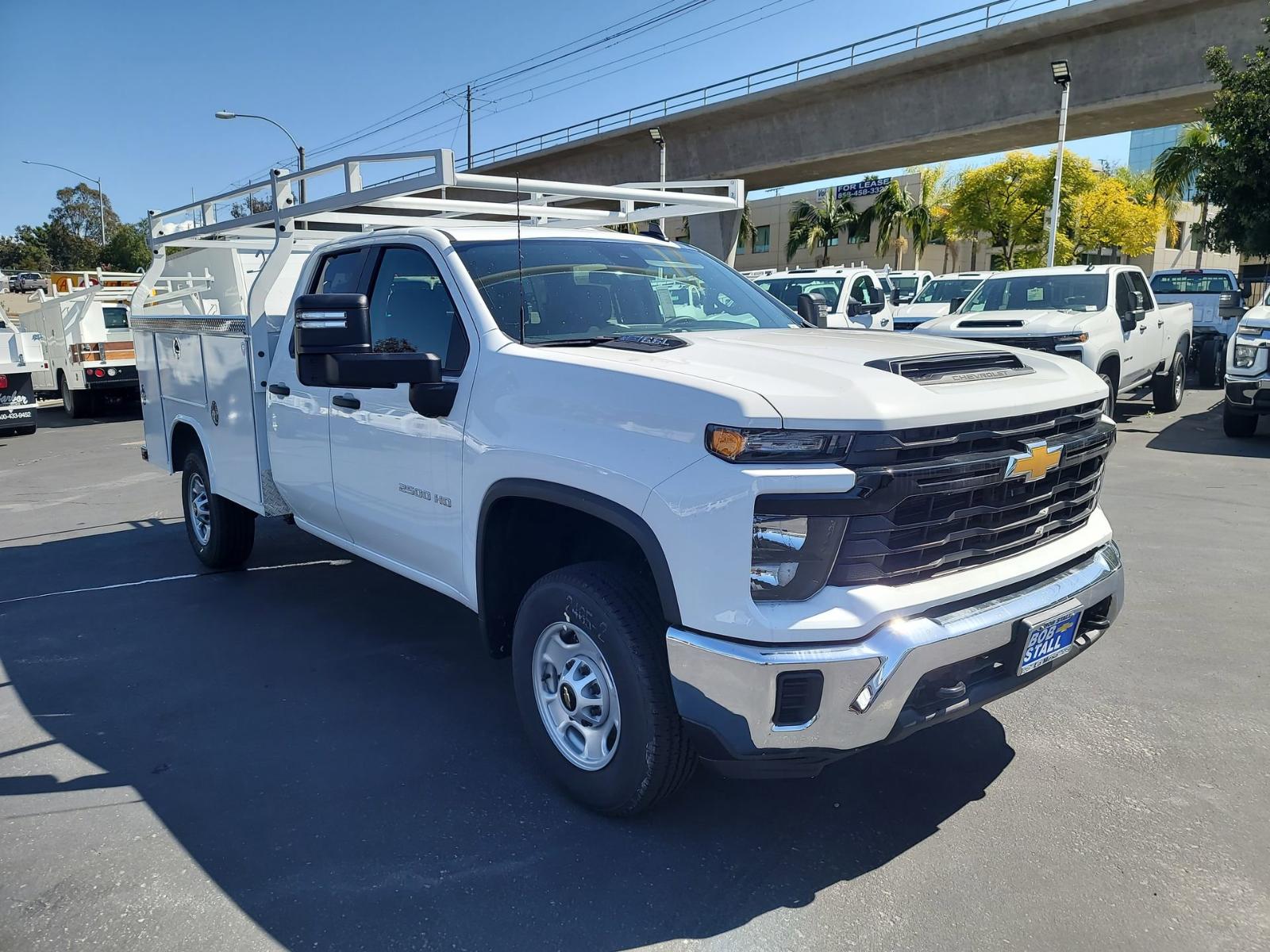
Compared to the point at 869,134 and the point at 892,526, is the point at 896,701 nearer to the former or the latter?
the point at 892,526

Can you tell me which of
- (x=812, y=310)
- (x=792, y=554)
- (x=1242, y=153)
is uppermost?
(x=1242, y=153)

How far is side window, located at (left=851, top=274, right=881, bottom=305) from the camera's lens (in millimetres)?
15387

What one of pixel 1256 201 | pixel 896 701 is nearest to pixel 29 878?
pixel 896 701

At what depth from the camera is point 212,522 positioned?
6.36m

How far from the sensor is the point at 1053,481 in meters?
3.26

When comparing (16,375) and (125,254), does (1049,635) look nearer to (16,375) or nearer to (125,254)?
(16,375)

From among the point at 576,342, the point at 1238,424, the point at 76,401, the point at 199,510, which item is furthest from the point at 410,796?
the point at 76,401

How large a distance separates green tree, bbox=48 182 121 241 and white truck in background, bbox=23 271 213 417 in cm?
7955

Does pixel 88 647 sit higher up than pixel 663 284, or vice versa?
pixel 663 284

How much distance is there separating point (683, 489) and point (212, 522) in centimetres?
468

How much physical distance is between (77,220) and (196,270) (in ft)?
302

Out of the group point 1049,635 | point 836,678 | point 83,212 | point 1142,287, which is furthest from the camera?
point 83,212

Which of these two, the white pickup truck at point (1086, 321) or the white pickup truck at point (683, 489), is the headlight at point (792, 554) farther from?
the white pickup truck at point (1086, 321)

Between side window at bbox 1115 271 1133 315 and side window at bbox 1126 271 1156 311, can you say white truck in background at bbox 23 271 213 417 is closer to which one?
side window at bbox 1115 271 1133 315
